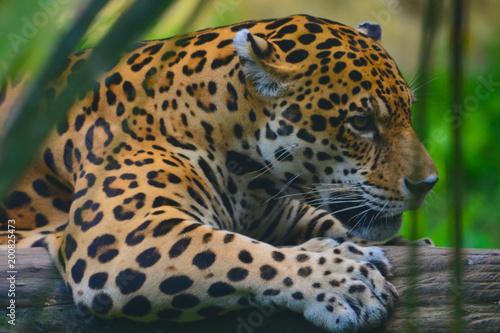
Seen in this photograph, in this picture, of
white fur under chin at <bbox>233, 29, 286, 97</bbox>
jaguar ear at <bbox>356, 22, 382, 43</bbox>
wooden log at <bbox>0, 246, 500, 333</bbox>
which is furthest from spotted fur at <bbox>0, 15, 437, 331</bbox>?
jaguar ear at <bbox>356, 22, 382, 43</bbox>

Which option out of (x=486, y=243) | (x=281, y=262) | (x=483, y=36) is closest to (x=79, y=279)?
(x=281, y=262)

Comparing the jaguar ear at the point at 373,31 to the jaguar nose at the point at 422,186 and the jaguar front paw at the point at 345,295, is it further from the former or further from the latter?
the jaguar front paw at the point at 345,295

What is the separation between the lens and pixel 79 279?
3537 mm

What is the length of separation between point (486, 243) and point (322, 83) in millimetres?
5708

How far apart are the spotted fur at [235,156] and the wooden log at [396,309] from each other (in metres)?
0.16

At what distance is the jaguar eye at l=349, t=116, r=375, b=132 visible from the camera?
4.23 m

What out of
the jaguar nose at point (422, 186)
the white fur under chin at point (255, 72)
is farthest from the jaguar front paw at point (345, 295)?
the white fur under chin at point (255, 72)

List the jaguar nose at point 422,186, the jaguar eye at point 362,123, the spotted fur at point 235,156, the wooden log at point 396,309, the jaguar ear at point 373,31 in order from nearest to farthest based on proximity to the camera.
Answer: the wooden log at point 396,309, the spotted fur at point 235,156, the jaguar nose at point 422,186, the jaguar eye at point 362,123, the jaguar ear at point 373,31

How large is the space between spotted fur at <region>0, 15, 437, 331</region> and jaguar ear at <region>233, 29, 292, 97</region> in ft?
0.03

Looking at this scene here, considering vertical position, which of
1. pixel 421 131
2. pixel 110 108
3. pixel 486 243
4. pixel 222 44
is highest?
pixel 421 131

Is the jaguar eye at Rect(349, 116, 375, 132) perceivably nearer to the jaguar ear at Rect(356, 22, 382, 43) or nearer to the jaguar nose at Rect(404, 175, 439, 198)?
the jaguar nose at Rect(404, 175, 439, 198)

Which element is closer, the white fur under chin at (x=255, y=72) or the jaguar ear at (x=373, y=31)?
the white fur under chin at (x=255, y=72)

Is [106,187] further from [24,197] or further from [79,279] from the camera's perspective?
[24,197]

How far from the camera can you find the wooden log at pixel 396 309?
329 cm
